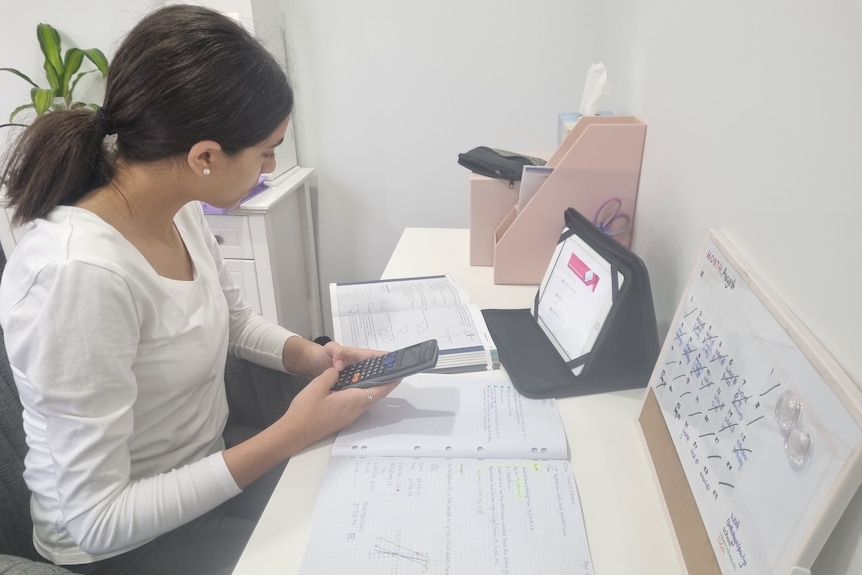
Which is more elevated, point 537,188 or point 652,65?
point 652,65

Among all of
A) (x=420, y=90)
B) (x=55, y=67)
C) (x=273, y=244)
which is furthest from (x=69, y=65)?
(x=420, y=90)

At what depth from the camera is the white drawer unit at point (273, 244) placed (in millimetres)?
1745

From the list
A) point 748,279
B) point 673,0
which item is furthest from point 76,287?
point 673,0

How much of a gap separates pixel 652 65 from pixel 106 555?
123 centimetres

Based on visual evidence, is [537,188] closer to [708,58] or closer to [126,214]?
[708,58]

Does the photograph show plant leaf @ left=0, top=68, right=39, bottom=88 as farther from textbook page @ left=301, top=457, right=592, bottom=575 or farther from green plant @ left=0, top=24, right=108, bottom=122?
textbook page @ left=301, top=457, right=592, bottom=575

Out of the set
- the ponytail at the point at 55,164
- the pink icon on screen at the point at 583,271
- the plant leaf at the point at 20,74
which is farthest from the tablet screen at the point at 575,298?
the plant leaf at the point at 20,74

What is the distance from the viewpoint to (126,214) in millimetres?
771

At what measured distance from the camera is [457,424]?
778 millimetres

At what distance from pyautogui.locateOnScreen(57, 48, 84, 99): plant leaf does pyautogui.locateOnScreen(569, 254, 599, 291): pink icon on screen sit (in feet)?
5.56

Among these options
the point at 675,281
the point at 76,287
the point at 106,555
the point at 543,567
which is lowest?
the point at 106,555

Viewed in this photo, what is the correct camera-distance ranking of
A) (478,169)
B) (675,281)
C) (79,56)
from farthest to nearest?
(79,56) < (478,169) < (675,281)

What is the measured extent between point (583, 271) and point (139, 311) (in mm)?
693

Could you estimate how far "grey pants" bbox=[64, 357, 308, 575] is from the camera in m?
0.77
